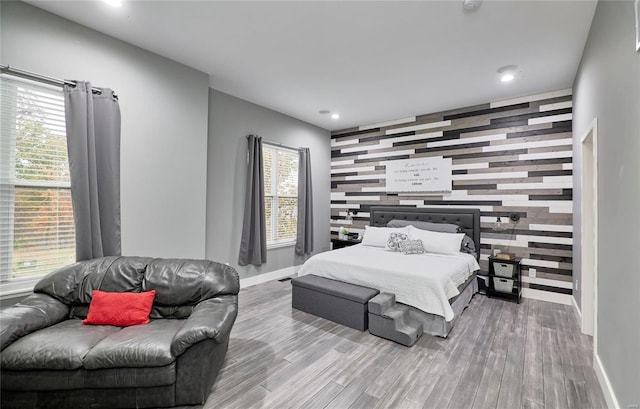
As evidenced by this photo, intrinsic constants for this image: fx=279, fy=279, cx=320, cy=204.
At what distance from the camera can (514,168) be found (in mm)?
4242

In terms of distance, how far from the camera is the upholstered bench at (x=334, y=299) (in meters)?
3.04

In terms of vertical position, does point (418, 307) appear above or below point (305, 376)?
above

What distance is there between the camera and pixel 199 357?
1.83 meters

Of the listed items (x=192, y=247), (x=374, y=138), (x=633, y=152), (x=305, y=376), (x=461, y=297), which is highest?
(x=374, y=138)

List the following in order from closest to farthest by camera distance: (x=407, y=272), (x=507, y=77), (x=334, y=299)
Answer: (x=407, y=272), (x=334, y=299), (x=507, y=77)

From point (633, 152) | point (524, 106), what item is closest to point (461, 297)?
point (633, 152)

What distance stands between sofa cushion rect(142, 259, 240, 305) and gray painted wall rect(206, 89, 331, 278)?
1.64m

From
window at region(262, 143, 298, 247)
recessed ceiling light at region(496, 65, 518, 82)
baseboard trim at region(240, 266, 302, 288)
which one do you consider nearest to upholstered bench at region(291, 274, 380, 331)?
baseboard trim at region(240, 266, 302, 288)

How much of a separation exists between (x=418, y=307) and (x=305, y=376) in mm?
1399

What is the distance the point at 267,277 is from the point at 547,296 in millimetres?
4270

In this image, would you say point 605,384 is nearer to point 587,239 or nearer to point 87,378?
point 587,239

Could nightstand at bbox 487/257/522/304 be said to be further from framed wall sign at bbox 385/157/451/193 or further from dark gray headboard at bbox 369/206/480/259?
framed wall sign at bbox 385/157/451/193

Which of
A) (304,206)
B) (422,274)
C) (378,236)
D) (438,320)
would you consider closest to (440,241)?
(378,236)

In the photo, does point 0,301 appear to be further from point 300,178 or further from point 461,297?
point 461,297
